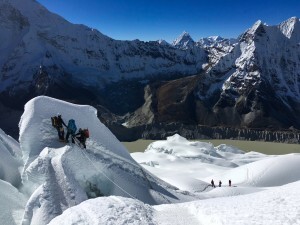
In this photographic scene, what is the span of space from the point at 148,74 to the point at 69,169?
16844 centimetres

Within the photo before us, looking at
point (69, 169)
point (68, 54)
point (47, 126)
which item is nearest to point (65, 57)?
point (68, 54)

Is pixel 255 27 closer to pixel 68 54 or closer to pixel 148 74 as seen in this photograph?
pixel 148 74

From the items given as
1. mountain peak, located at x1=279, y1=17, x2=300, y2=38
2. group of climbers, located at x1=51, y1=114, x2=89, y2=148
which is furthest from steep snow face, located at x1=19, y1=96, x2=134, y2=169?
mountain peak, located at x1=279, y1=17, x2=300, y2=38

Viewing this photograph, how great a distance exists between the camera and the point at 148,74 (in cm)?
18225

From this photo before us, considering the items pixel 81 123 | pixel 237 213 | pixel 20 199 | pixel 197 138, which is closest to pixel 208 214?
pixel 237 213

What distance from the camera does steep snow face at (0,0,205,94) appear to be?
160 m

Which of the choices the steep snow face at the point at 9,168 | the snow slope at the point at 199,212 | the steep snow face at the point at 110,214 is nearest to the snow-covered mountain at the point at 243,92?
the steep snow face at the point at 9,168

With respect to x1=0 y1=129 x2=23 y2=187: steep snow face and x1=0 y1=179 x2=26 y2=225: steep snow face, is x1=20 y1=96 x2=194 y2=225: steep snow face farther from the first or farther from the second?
x1=0 y1=129 x2=23 y2=187: steep snow face

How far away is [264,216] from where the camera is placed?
31.1ft

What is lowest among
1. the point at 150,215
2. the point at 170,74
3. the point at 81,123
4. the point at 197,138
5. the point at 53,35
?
the point at 197,138

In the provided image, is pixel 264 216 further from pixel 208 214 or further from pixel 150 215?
pixel 150 215

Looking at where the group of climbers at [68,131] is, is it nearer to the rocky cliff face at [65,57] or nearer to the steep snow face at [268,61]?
the rocky cliff face at [65,57]

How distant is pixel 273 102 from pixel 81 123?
5043 inches

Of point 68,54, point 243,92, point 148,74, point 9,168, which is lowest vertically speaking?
point 9,168
